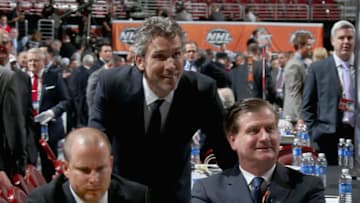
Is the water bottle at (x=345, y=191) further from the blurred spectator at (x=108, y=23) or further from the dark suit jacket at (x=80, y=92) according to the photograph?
the blurred spectator at (x=108, y=23)

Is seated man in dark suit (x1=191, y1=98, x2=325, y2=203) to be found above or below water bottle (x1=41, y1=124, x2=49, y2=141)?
above

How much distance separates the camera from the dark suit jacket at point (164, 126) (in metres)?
→ 3.70

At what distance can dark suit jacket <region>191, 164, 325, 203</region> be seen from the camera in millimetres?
3299

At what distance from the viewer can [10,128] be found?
252 inches

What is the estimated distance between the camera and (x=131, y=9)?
25.1 metres

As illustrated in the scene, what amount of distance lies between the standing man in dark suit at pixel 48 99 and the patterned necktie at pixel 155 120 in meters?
5.66

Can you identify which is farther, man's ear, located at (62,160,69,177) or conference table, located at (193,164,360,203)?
conference table, located at (193,164,360,203)

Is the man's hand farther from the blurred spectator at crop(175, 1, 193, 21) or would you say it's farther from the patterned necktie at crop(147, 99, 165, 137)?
the blurred spectator at crop(175, 1, 193, 21)

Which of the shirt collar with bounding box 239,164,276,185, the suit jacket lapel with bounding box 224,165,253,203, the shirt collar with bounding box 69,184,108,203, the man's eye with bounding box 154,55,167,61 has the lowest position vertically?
the shirt collar with bounding box 69,184,108,203

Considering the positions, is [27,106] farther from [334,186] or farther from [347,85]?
[334,186]

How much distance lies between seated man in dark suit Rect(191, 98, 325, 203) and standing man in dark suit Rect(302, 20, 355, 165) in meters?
3.62

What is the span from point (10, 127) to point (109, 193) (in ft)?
10.5

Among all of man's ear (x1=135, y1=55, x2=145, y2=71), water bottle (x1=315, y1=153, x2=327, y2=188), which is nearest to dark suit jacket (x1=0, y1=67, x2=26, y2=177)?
water bottle (x1=315, y1=153, x2=327, y2=188)

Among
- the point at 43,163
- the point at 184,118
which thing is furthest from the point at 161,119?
the point at 43,163
